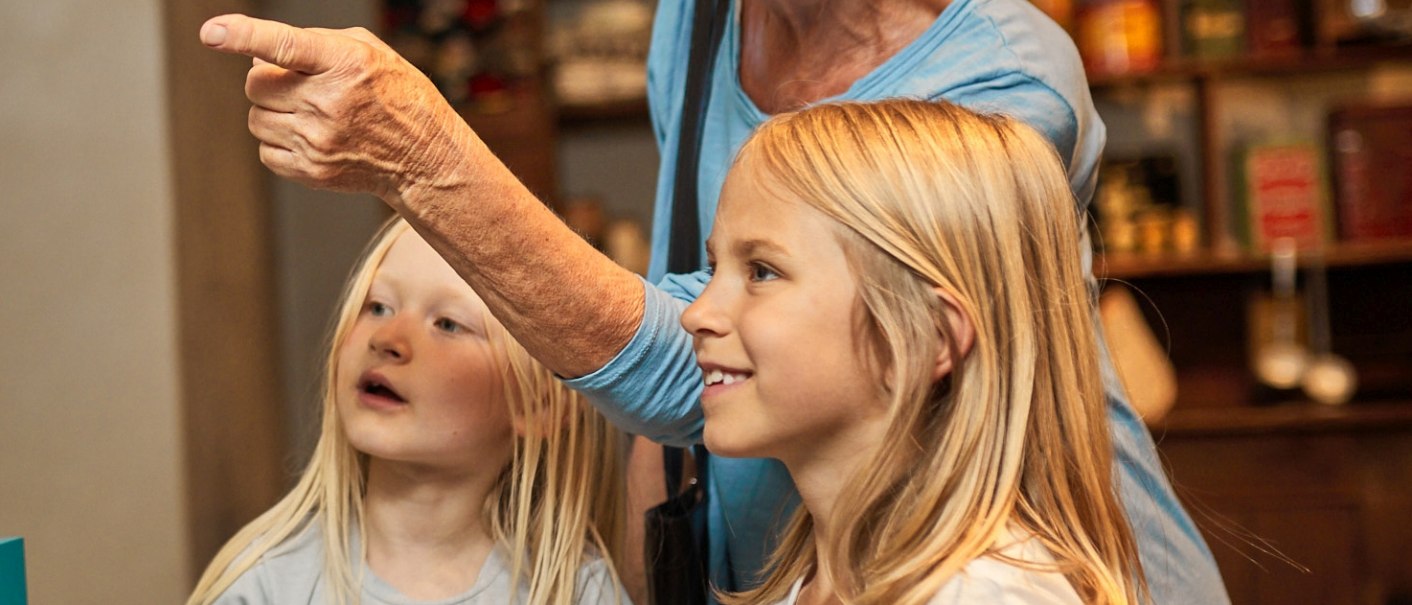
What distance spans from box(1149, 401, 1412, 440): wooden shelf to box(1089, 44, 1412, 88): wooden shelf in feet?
2.75

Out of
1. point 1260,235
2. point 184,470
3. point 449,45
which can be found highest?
point 449,45

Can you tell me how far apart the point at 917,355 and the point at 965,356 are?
44 millimetres

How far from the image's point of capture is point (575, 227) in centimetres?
343

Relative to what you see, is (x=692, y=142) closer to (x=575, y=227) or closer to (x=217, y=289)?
(x=217, y=289)

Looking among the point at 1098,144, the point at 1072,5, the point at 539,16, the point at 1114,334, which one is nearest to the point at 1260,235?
the point at 1114,334

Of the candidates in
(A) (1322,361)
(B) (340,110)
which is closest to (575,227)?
(A) (1322,361)

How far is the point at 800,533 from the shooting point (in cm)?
123

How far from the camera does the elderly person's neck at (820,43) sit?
135 cm

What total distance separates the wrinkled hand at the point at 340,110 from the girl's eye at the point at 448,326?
42 cm

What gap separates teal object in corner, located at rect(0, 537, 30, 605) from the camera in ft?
3.16

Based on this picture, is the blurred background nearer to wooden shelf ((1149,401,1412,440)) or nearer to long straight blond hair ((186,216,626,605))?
wooden shelf ((1149,401,1412,440))

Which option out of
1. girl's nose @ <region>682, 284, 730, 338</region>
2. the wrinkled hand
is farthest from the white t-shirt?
the wrinkled hand

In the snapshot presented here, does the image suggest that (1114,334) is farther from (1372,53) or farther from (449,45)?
(449,45)

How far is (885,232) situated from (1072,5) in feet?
9.22
